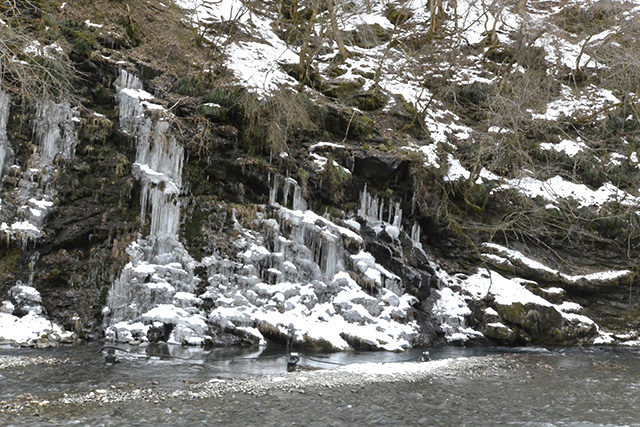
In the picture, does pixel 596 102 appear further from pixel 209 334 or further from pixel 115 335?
pixel 115 335

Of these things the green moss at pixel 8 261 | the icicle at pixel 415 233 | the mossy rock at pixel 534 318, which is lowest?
the mossy rock at pixel 534 318

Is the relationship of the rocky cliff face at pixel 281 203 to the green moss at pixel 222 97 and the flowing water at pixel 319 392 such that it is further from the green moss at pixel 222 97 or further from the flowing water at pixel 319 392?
the flowing water at pixel 319 392

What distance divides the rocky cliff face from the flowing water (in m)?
1.65

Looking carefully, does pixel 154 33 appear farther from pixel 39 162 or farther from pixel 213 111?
pixel 39 162

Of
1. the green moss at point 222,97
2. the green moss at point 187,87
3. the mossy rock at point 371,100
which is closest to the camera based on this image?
the green moss at point 222,97

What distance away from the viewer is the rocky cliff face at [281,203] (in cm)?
1053

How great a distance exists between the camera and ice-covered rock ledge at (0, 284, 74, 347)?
361 inches

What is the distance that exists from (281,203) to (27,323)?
20.6 feet

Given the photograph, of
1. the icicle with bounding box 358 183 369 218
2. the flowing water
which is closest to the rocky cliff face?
the icicle with bounding box 358 183 369 218

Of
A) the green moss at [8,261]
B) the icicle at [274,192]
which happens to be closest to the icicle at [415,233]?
the icicle at [274,192]

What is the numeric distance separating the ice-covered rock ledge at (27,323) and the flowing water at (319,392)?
26.5 inches

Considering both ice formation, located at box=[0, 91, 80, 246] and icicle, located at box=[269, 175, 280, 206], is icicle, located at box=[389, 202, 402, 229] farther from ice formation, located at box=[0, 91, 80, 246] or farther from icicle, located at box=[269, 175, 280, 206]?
ice formation, located at box=[0, 91, 80, 246]

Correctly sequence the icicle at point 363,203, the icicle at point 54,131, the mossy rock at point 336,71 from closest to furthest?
the icicle at point 54,131
the icicle at point 363,203
the mossy rock at point 336,71

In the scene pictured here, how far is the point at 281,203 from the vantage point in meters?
12.9
